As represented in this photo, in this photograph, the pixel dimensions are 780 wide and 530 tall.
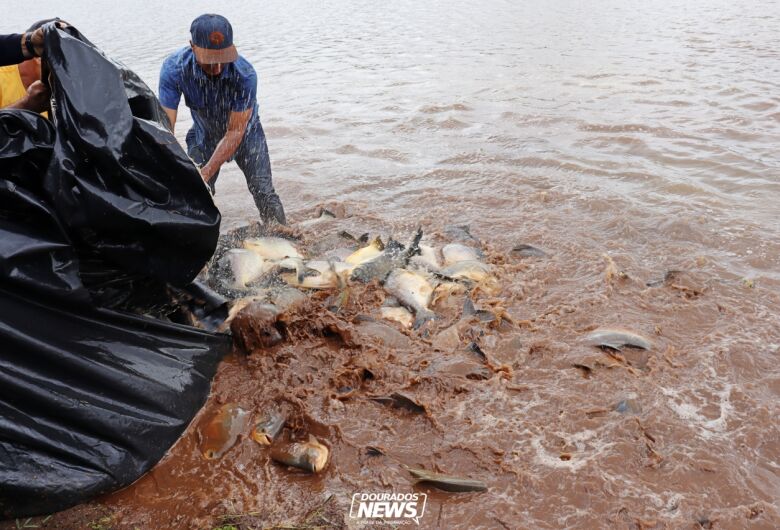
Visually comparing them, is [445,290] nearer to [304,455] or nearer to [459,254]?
[459,254]

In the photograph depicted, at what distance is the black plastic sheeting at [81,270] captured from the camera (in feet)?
7.55

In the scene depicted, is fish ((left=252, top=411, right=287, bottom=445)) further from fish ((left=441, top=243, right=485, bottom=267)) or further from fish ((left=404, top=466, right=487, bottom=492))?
fish ((left=441, top=243, right=485, bottom=267))

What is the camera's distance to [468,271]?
4.48m

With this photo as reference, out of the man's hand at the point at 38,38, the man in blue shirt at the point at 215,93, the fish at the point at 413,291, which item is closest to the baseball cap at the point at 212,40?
the man in blue shirt at the point at 215,93

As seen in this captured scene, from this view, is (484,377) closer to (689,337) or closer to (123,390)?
(689,337)

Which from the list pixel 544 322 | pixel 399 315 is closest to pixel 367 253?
pixel 399 315

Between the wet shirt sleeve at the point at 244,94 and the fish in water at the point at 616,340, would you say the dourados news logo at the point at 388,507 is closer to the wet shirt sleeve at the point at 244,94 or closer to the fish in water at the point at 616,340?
the fish in water at the point at 616,340

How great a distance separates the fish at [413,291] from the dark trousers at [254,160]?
1734mm

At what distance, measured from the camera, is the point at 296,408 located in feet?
10.1

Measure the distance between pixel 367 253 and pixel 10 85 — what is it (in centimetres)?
269

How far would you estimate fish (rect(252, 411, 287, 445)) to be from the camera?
2896mm

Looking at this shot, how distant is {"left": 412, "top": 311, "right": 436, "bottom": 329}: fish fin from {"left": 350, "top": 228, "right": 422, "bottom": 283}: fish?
0.51 m

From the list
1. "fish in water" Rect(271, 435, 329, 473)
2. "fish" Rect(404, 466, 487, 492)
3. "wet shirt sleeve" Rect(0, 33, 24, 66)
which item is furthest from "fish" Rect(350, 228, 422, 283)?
"wet shirt sleeve" Rect(0, 33, 24, 66)

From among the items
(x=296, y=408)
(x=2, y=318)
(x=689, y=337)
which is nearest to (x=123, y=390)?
(x=2, y=318)
